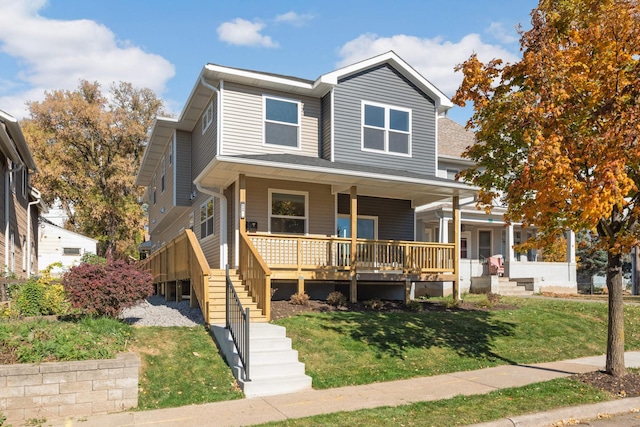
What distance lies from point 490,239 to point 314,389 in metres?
19.2

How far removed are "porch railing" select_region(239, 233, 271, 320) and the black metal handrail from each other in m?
1.05

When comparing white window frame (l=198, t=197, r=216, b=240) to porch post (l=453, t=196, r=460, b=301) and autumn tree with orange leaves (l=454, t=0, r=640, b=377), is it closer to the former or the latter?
porch post (l=453, t=196, r=460, b=301)

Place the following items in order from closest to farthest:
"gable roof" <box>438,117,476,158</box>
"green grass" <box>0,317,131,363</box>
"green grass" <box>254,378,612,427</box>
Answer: "green grass" <box>254,378,612,427</box>, "green grass" <box>0,317,131,363</box>, "gable roof" <box>438,117,476,158</box>

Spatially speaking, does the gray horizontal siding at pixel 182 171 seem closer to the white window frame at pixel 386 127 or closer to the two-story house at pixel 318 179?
the two-story house at pixel 318 179

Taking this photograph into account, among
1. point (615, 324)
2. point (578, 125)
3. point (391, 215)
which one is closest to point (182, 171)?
point (391, 215)

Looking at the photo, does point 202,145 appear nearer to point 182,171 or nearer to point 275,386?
point 182,171

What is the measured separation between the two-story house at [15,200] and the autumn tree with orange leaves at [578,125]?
12244 mm

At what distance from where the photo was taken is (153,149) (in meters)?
22.9

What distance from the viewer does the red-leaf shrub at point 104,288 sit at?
9242 mm

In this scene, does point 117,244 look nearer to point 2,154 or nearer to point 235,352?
point 2,154

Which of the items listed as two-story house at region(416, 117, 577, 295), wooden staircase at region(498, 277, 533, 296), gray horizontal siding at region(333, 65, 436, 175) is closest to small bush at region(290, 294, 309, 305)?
gray horizontal siding at region(333, 65, 436, 175)

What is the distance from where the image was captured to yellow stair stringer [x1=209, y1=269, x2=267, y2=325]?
1081 centimetres

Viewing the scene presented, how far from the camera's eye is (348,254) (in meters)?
15.0

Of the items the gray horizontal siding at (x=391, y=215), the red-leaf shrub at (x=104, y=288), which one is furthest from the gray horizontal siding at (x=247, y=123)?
the red-leaf shrub at (x=104, y=288)
